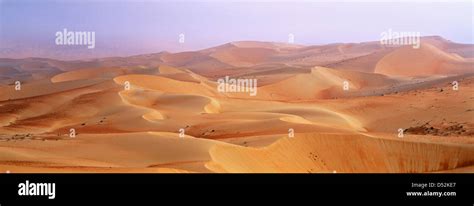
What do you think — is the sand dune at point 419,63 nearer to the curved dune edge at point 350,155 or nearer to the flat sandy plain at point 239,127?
the flat sandy plain at point 239,127

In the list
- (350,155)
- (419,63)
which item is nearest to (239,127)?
(350,155)

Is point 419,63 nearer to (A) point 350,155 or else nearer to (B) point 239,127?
(B) point 239,127

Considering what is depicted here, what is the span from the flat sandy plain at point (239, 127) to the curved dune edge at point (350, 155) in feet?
0.11

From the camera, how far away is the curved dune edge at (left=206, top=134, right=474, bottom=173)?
13094 millimetres

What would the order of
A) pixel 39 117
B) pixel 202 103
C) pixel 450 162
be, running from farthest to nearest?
pixel 202 103
pixel 39 117
pixel 450 162

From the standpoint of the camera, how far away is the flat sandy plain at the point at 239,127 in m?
12.6

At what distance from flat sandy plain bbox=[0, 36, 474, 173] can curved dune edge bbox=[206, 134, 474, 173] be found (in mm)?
33

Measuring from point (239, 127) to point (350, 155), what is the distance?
7.35 m

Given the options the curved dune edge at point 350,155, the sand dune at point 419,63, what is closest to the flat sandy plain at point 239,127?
the curved dune edge at point 350,155
